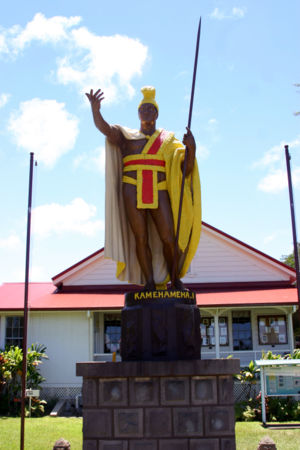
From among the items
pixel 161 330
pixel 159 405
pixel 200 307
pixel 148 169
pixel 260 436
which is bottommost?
pixel 260 436

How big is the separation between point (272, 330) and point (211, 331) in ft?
7.76

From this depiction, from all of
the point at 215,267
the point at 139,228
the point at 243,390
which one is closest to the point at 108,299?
the point at 215,267

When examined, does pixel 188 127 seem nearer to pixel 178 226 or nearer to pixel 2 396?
pixel 178 226

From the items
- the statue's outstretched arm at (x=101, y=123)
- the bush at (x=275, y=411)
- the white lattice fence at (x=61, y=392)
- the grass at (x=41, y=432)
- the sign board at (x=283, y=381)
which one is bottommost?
the grass at (x=41, y=432)

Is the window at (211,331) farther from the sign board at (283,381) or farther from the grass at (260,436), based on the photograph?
Answer: the grass at (260,436)

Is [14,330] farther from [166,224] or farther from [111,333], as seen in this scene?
[166,224]

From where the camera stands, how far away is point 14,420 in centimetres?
1484

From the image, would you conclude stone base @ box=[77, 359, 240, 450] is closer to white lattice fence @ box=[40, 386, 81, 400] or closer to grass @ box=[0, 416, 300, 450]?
grass @ box=[0, 416, 300, 450]

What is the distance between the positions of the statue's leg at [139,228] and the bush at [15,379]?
11187 millimetres

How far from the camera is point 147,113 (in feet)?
21.7

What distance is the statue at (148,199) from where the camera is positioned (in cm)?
628

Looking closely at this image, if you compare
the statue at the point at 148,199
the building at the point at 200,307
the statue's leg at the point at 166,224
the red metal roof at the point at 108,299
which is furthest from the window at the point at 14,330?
the statue's leg at the point at 166,224

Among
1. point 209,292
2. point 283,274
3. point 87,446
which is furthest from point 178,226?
point 283,274

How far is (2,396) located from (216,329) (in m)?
7.49
